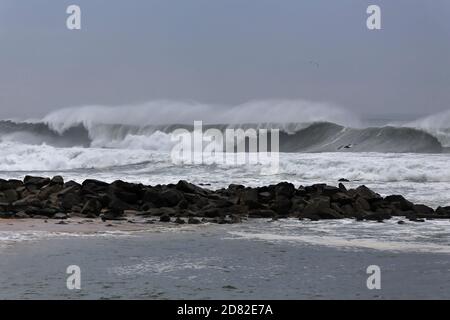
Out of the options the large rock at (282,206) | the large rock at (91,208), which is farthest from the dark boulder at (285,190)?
the large rock at (91,208)

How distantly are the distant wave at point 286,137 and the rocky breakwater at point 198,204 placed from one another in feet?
58.9

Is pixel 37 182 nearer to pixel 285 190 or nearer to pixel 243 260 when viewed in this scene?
pixel 285 190

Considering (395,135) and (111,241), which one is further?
(395,135)

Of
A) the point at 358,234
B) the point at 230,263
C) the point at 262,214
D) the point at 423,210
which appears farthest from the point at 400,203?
the point at 230,263

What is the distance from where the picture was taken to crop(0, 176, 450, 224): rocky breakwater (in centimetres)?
1109

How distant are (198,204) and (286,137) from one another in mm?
25421

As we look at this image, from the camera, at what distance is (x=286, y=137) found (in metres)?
37.1

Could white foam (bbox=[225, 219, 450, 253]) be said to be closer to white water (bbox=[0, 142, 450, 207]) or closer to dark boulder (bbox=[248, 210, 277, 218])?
dark boulder (bbox=[248, 210, 277, 218])

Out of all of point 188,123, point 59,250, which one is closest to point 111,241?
point 59,250

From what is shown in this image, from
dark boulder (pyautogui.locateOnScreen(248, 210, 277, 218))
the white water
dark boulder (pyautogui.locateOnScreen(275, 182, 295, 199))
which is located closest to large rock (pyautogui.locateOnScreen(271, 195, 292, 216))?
dark boulder (pyautogui.locateOnScreen(248, 210, 277, 218))

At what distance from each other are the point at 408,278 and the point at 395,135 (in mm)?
26828

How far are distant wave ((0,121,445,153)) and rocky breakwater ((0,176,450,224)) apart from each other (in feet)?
58.9

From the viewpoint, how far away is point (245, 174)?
70.1 ft
